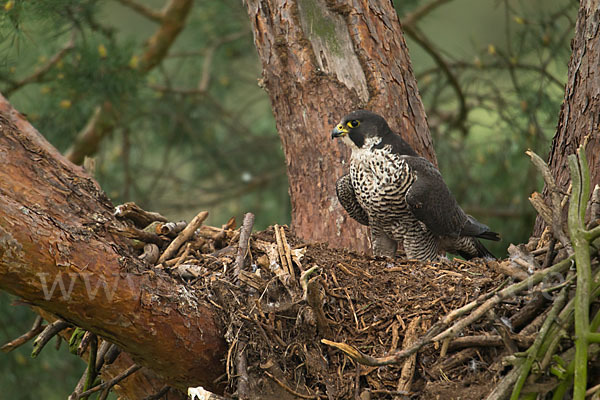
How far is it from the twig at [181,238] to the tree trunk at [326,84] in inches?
29.7

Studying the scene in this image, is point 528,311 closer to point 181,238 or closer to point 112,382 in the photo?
point 181,238

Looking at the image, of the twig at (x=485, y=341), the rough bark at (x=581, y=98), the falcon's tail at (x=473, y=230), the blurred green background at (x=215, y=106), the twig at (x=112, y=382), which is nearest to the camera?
the twig at (x=485, y=341)

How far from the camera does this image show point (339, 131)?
10.5ft

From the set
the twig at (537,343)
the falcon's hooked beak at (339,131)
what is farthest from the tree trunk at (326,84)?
the twig at (537,343)

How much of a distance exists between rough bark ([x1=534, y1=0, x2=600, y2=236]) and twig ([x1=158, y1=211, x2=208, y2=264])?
51.6 inches

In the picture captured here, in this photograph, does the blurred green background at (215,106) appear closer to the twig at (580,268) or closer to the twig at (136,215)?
the twig at (136,215)

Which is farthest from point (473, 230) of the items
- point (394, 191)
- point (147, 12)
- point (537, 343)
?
point (147, 12)

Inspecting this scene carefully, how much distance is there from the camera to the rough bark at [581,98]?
258 centimetres

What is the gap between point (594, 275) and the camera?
173 cm

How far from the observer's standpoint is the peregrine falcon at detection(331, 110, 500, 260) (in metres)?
3.18

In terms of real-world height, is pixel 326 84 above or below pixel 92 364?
above

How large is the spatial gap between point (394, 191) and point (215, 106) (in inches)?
129

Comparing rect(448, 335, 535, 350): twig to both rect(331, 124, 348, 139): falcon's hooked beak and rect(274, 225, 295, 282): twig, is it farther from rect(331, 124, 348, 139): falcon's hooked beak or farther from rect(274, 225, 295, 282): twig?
rect(331, 124, 348, 139): falcon's hooked beak

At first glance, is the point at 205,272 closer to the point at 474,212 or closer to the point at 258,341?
the point at 258,341
